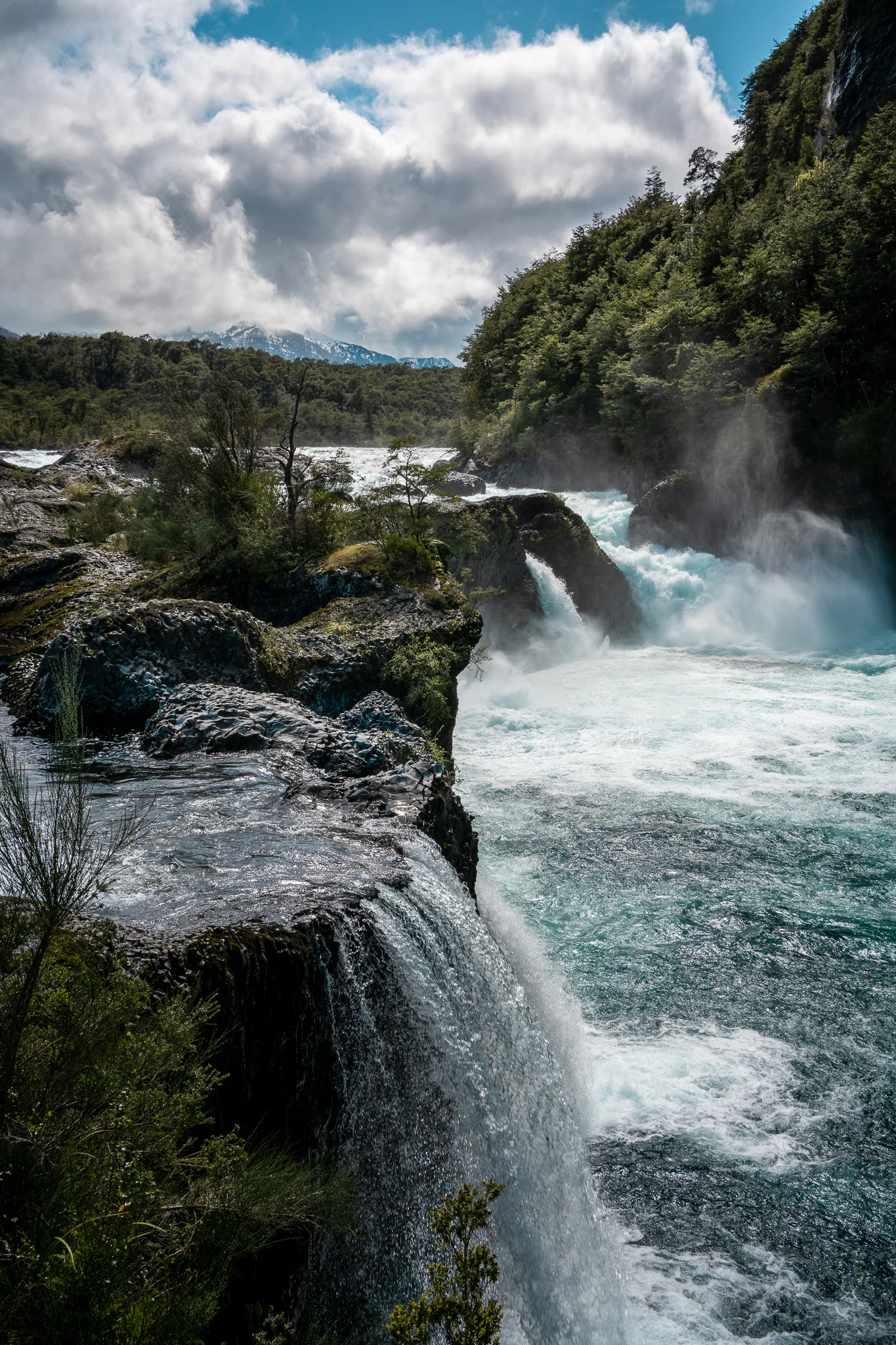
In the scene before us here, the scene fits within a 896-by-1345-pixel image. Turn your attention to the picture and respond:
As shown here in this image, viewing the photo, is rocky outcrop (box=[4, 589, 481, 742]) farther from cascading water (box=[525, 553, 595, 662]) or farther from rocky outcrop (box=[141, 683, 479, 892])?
cascading water (box=[525, 553, 595, 662])

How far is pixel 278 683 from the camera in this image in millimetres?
9117

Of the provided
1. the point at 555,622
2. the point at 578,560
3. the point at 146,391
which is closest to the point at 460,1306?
the point at 555,622

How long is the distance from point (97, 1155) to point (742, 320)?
2962 cm

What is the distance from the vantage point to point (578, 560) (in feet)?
66.5

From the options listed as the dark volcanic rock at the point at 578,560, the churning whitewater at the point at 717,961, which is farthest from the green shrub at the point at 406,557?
the dark volcanic rock at the point at 578,560

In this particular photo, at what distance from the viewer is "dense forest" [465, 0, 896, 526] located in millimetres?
21109

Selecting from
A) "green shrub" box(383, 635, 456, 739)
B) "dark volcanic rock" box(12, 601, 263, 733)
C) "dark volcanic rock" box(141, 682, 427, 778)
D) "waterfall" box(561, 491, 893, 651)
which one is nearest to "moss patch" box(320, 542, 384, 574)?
"green shrub" box(383, 635, 456, 739)

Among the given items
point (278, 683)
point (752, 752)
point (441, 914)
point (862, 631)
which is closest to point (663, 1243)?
point (441, 914)

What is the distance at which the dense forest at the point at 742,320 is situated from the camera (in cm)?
2111

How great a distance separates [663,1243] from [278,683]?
22.2ft

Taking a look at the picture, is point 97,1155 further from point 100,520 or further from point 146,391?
point 146,391

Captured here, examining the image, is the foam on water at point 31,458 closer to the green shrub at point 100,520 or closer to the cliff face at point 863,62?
the green shrub at point 100,520

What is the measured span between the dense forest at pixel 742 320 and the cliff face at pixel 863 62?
395mm

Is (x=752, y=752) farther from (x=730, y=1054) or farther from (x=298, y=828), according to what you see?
(x=298, y=828)
